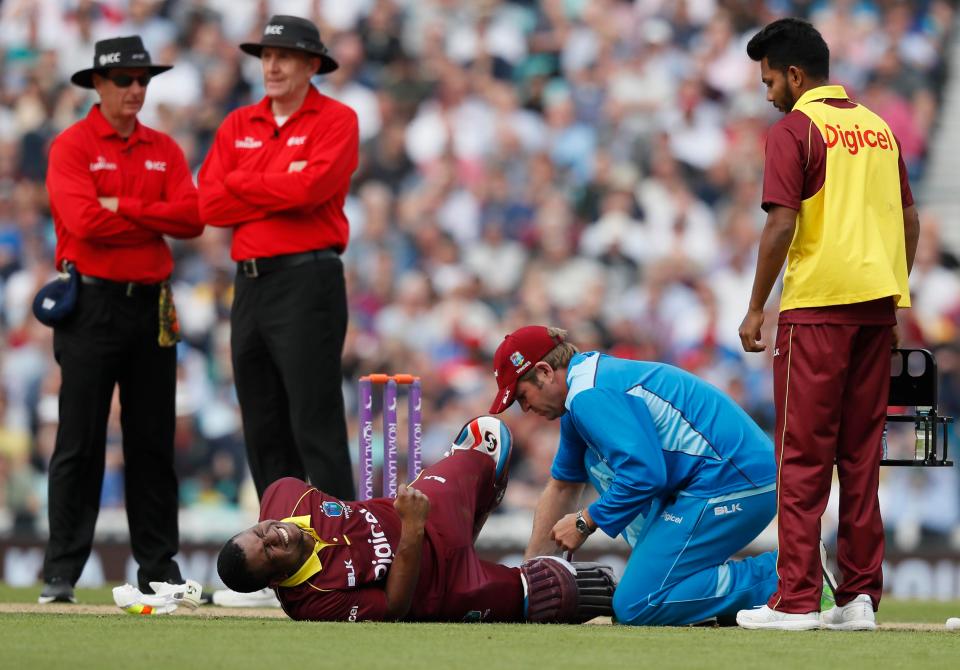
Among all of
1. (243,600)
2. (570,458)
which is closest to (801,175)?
(570,458)

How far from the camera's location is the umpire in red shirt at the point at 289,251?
7617 mm

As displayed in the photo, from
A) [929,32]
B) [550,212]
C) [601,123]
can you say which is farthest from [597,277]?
[929,32]

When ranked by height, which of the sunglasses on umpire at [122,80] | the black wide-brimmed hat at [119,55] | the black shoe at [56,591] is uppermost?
the black wide-brimmed hat at [119,55]

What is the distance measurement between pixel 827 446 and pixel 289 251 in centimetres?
286

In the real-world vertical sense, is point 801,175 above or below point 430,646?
above

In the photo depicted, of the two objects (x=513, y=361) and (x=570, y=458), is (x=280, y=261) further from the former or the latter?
(x=570, y=458)

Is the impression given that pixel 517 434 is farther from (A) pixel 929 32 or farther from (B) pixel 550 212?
(A) pixel 929 32

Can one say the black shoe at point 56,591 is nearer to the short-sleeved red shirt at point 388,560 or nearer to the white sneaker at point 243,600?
the white sneaker at point 243,600

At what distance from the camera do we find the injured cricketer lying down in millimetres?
6297

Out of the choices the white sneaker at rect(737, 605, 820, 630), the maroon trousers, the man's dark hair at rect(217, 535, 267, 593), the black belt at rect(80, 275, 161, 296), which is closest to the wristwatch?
the white sneaker at rect(737, 605, 820, 630)

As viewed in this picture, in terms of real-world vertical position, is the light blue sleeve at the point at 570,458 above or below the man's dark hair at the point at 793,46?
below

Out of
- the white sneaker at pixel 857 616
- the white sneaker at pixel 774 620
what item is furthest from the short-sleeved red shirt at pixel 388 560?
the white sneaker at pixel 857 616

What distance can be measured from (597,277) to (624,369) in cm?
652

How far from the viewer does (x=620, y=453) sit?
6.54 metres
